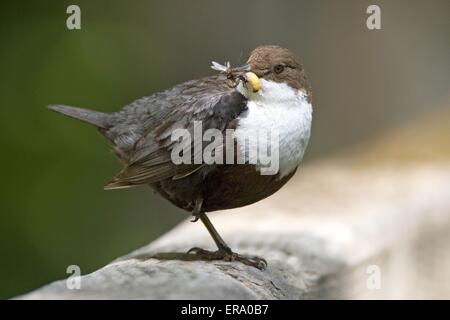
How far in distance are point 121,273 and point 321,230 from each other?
139cm

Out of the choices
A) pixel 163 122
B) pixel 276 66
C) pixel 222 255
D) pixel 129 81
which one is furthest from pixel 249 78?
pixel 129 81

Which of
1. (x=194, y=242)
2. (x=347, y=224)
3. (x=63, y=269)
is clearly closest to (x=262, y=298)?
(x=194, y=242)

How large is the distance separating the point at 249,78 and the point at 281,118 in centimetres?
20

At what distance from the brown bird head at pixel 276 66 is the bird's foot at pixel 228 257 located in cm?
73

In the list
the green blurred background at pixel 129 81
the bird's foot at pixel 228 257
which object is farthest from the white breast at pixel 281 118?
the green blurred background at pixel 129 81

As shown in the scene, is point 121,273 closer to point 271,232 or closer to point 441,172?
point 271,232

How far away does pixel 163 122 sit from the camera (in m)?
3.32

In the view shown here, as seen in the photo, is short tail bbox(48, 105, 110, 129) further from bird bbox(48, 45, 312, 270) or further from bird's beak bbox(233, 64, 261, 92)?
bird's beak bbox(233, 64, 261, 92)

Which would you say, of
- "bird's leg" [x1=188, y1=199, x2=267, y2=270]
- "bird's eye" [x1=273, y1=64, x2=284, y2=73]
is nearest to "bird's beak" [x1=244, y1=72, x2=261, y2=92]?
"bird's eye" [x1=273, y1=64, x2=284, y2=73]

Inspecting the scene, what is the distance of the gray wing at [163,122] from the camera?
311cm

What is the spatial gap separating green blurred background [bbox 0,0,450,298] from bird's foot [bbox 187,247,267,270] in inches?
70.4

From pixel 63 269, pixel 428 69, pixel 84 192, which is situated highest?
pixel 428 69

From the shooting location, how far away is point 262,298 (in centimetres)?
253

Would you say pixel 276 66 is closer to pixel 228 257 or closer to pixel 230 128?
pixel 230 128
